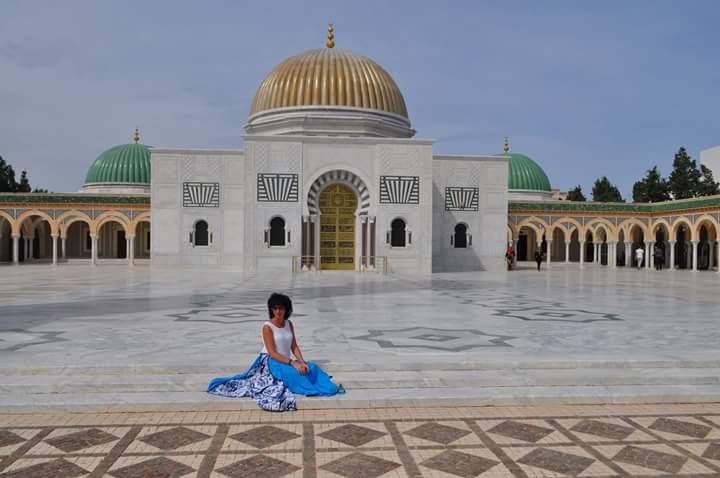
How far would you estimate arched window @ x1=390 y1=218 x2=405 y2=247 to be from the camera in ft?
62.8

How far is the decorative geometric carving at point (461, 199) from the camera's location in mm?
20734

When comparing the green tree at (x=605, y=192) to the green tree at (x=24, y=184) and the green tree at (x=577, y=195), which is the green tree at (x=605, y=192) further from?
the green tree at (x=24, y=184)

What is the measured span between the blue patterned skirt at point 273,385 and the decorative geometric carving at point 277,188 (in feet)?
48.7

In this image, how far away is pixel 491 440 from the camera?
3.36m

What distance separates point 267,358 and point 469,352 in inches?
71.5

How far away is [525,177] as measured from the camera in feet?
106

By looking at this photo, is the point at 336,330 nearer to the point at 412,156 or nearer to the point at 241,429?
the point at 241,429

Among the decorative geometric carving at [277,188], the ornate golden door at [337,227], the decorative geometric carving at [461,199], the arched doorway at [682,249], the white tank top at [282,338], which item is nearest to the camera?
the white tank top at [282,338]

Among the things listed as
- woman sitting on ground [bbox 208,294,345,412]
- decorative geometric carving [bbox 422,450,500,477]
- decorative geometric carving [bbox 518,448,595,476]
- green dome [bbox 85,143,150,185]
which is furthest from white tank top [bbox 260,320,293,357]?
green dome [bbox 85,143,150,185]

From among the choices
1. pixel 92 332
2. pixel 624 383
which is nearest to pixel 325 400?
pixel 624 383

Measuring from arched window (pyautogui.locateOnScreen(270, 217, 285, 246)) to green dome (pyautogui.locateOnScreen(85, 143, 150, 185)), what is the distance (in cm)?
1298

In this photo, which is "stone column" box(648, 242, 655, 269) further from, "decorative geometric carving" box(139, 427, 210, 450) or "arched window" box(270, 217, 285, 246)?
"decorative geometric carving" box(139, 427, 210, 450)

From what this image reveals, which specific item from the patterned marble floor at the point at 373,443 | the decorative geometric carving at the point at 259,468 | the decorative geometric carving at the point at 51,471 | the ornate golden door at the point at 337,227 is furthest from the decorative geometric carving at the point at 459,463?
the ornate golden door at the point at 337,227

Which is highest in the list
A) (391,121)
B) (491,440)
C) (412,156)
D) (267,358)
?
(391,121)
